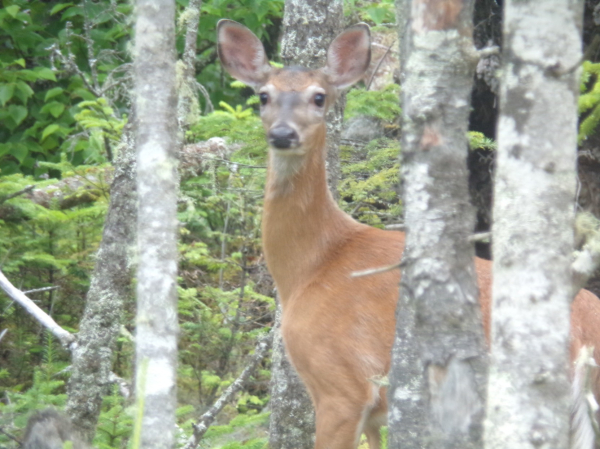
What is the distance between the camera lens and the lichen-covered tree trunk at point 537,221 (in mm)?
2482

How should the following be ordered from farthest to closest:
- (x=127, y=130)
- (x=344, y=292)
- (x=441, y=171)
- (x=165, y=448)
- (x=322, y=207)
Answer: (x=127, y=130)
(x=322, y=207)
(x=344, y=292)
(x=441, y=171)
(x=165, y=448)

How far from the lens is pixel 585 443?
369cm

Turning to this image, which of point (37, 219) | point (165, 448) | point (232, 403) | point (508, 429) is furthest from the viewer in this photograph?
point (232, 403)

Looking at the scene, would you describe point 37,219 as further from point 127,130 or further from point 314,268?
point 314,268

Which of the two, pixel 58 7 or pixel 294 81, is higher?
pixel 58 7

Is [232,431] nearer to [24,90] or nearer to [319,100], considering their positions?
[319,100]

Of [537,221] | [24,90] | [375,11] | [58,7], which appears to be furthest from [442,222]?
[58,7]

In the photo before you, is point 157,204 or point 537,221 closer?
point 537,221

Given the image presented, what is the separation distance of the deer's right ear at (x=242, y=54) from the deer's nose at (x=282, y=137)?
845 millimetres

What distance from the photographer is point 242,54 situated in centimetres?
583

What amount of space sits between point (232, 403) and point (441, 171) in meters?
5.79

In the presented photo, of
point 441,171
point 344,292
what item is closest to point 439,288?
point 441,171

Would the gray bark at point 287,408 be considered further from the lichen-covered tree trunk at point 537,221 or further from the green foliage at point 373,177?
the lichen-covered tree trunk at point 537,221

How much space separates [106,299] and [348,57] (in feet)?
7.83
